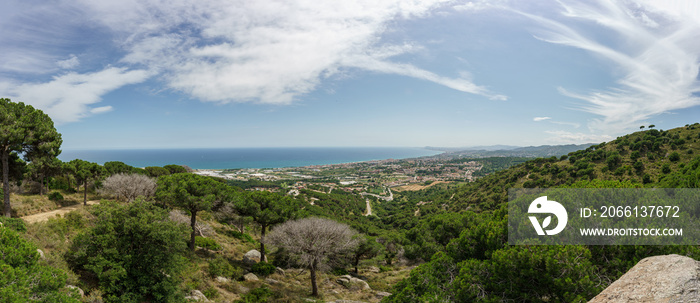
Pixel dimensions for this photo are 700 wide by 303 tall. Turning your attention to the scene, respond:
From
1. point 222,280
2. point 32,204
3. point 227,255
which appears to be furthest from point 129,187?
point 222,280

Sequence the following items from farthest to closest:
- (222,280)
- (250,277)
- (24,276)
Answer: (250,277)
(222,280)
(24,276)

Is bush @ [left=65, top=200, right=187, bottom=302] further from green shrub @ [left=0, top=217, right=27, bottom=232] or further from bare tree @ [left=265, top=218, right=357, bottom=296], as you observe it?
bare tree @ [left=265, top=218, right=357, bottom=296]

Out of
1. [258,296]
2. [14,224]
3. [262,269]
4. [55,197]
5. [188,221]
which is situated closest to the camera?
[14,224]

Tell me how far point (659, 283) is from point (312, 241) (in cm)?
1337

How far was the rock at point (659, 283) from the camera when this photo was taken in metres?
3.47

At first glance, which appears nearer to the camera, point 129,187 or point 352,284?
point 352,284

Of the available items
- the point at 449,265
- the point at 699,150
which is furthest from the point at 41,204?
the point at 699,150

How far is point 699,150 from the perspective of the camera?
37625mm

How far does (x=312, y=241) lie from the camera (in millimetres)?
14805

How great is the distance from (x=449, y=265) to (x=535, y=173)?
183 feet

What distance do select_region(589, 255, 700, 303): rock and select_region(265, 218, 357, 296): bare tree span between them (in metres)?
12.2

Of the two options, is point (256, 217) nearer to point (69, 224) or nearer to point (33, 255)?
point (69, 224)

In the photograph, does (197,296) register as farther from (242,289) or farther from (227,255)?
(227,255)

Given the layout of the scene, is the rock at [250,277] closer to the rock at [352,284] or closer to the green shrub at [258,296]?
the green shrub at [258,296]
